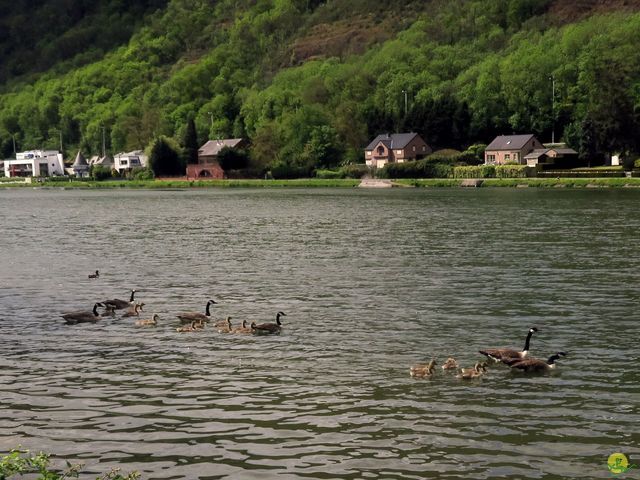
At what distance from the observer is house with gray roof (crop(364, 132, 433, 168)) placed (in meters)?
173

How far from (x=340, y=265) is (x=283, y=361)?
20.1 metres

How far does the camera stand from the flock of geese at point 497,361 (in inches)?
829

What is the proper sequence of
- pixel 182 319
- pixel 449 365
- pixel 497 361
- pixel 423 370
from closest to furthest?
pixel 423 370 < pixel 449 365 < pixel 497 361 < pixel 182 319

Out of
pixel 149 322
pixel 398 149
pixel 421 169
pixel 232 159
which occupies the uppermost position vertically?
pixel 398 149

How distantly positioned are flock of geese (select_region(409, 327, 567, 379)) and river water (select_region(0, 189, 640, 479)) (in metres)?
0.29

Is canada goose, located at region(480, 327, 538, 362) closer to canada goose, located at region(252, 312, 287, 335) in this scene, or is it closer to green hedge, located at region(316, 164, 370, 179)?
canada goose, located at region(252, 312, 287, 335)

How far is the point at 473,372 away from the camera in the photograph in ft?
68.6

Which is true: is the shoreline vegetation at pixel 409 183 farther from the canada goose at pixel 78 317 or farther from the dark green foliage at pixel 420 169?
the canada goose at pixel 78 317

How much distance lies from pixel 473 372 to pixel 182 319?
11.0m

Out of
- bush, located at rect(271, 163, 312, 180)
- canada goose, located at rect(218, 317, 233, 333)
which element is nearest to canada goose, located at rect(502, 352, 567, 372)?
canada goose, located at rect(218, 317, 233, 333)

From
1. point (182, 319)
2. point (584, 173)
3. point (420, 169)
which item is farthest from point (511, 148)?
point (182, 319)

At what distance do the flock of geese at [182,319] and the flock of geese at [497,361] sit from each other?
6.57 m

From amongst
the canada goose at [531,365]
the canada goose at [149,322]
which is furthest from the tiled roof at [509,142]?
the canada goose at [531,365]

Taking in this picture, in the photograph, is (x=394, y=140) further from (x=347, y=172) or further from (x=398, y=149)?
(x=347, y=172)
